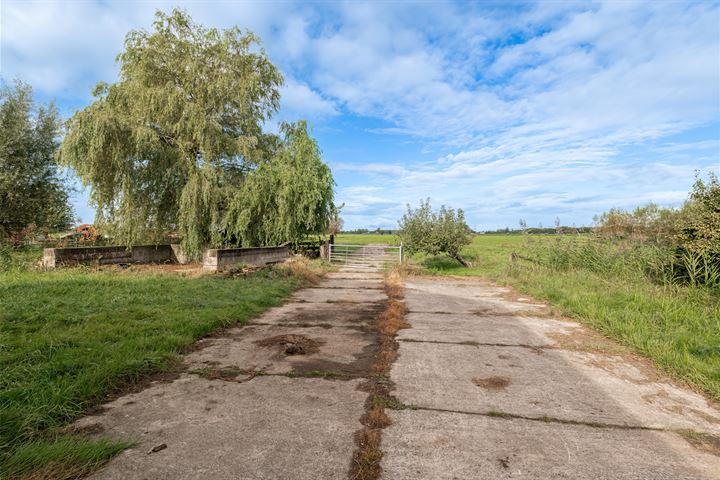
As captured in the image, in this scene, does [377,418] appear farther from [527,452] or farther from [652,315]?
[652,315]

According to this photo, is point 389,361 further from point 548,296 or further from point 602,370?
point 548,296

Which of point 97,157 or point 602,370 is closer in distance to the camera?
point 602,370

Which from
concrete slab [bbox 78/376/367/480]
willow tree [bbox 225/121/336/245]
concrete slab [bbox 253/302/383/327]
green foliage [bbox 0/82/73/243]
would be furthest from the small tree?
green foliage [bbox 0/82/73/243]

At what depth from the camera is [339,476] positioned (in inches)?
80.1

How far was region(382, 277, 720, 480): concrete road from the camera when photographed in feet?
Result: 7.16

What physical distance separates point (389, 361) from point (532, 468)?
2.00 meters

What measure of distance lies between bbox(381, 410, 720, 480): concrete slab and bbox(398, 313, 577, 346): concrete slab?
2262mm

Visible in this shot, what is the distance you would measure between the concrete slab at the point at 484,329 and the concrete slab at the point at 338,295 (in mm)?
1743

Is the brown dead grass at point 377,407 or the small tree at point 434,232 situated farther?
the small tree at point 434,232

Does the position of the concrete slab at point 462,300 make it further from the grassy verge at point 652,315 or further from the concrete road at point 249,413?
the concrete road at point 249,413

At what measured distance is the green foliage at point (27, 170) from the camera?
15.1 m

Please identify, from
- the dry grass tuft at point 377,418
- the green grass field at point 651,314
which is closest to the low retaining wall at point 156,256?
the dry grass tuft at point 377,418

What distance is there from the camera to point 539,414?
9.25 ft

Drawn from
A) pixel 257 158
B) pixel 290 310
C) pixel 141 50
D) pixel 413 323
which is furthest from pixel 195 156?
pixel 413 323
